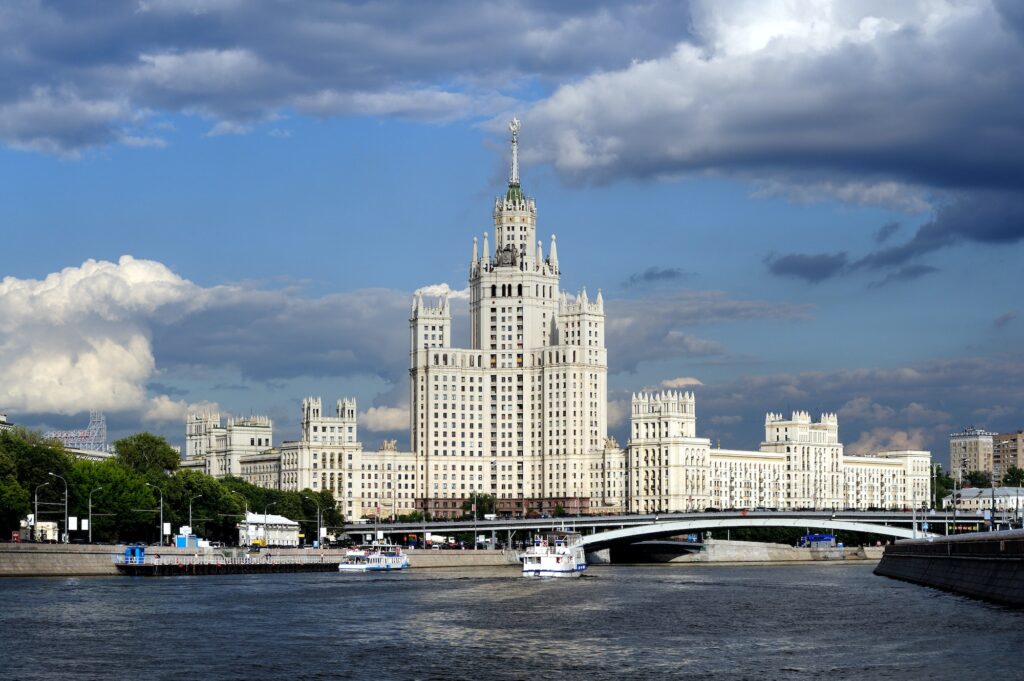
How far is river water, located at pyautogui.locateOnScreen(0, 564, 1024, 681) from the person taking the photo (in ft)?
302

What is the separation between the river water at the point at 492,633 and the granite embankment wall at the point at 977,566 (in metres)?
2.39

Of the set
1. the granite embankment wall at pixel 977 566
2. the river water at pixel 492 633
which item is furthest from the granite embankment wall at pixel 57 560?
the granite embankment wall at pixel 977 566

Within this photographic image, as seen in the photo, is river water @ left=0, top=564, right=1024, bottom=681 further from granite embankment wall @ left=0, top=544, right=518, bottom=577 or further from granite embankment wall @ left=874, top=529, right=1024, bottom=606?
granite embankment wall @ left=0, top=544, right=518, bottom=577

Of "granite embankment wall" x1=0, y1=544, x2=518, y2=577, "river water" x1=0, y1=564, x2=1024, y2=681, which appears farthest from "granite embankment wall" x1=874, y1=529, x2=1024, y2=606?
"granite embankment wall" x1=0, y1=544, x2=518, y2=577

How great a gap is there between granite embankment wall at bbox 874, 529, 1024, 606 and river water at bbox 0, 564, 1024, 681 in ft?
7.84

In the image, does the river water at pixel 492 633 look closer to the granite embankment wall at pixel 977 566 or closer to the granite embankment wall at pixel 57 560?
the granite embankment wall at pixel 977 566

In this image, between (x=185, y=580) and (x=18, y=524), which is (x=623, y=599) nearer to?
(x=185, y=580)

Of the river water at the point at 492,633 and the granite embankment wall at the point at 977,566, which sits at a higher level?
the granite embankment wall at the point at 977,566

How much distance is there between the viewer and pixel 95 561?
183 m

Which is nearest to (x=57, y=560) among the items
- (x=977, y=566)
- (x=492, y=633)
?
(x=492, y=633)

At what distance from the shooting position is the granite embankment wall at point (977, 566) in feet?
405

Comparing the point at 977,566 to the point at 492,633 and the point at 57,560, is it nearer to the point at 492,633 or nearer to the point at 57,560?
the point at 492,633

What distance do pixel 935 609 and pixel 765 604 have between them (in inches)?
727

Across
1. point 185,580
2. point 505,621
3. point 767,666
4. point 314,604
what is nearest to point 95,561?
point 185,580
